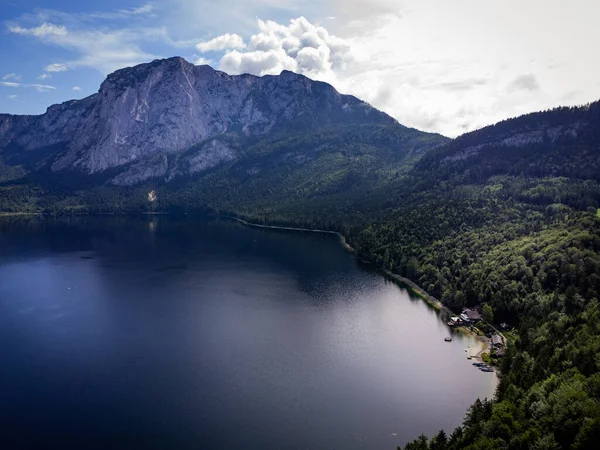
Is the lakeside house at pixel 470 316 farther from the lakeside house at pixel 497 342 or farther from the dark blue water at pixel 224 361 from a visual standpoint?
the lakeside house at pixel 497 342

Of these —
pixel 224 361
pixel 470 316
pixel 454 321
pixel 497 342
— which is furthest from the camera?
pixel 454 321

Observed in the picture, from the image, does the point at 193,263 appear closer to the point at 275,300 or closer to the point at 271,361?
the point at 275,300

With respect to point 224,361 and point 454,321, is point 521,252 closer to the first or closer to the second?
point 454,321

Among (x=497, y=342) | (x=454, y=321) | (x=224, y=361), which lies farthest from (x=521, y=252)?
(x=224, y=361)

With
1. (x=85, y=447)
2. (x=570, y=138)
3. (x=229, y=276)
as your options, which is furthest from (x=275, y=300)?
(x=570, y=138)

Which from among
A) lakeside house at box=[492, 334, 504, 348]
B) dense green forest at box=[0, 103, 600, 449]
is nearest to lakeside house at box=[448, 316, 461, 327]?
dense green forest at box=[0, 103, 600, 449]

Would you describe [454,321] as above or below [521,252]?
below

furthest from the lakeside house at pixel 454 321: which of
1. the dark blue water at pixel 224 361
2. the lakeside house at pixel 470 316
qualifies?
the dark blue water at pixel 224 361

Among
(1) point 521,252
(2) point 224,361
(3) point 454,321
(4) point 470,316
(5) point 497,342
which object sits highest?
(1) point 521,252
